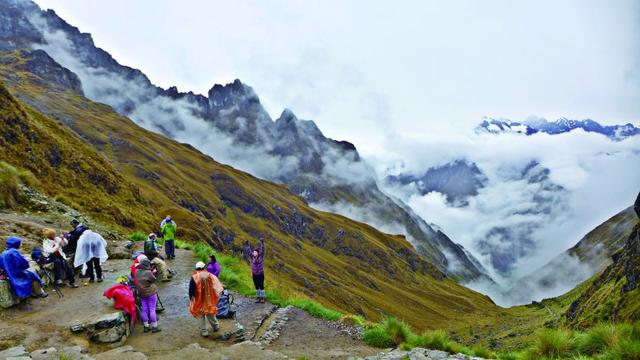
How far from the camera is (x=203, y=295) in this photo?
1730 centimetres

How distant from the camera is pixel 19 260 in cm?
1852

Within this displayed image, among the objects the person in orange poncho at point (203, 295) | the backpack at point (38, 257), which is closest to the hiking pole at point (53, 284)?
Answer: the backpack at point (38, 257)

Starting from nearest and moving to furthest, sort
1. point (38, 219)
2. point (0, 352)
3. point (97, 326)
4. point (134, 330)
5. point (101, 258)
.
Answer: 1. point (0, 352)
2. point (97, 326)
3. point (134, 330)
4. point (101, 258)
5. point (38, 219)

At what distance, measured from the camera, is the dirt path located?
632 inches

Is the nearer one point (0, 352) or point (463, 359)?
point (0, 352)

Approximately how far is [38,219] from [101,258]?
36.2ft

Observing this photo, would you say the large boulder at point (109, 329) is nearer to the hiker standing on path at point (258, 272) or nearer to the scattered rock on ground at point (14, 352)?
the scattered rock on ground at point (14, 352)

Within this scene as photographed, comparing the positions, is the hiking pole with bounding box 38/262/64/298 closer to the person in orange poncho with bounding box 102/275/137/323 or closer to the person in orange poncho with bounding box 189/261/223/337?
the person in orange poncho with bounding box 102/275/137/323

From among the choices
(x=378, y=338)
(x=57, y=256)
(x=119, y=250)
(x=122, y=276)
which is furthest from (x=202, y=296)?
(x=119, y=250)

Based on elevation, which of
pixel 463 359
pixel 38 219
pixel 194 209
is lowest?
pixel 463 359

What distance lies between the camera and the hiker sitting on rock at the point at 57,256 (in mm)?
20578

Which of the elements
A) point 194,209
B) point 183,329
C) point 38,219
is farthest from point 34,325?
point 194,209

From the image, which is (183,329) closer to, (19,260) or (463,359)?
(19,260)

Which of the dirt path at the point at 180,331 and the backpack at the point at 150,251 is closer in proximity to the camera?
the dirt path at the point at 180,331
